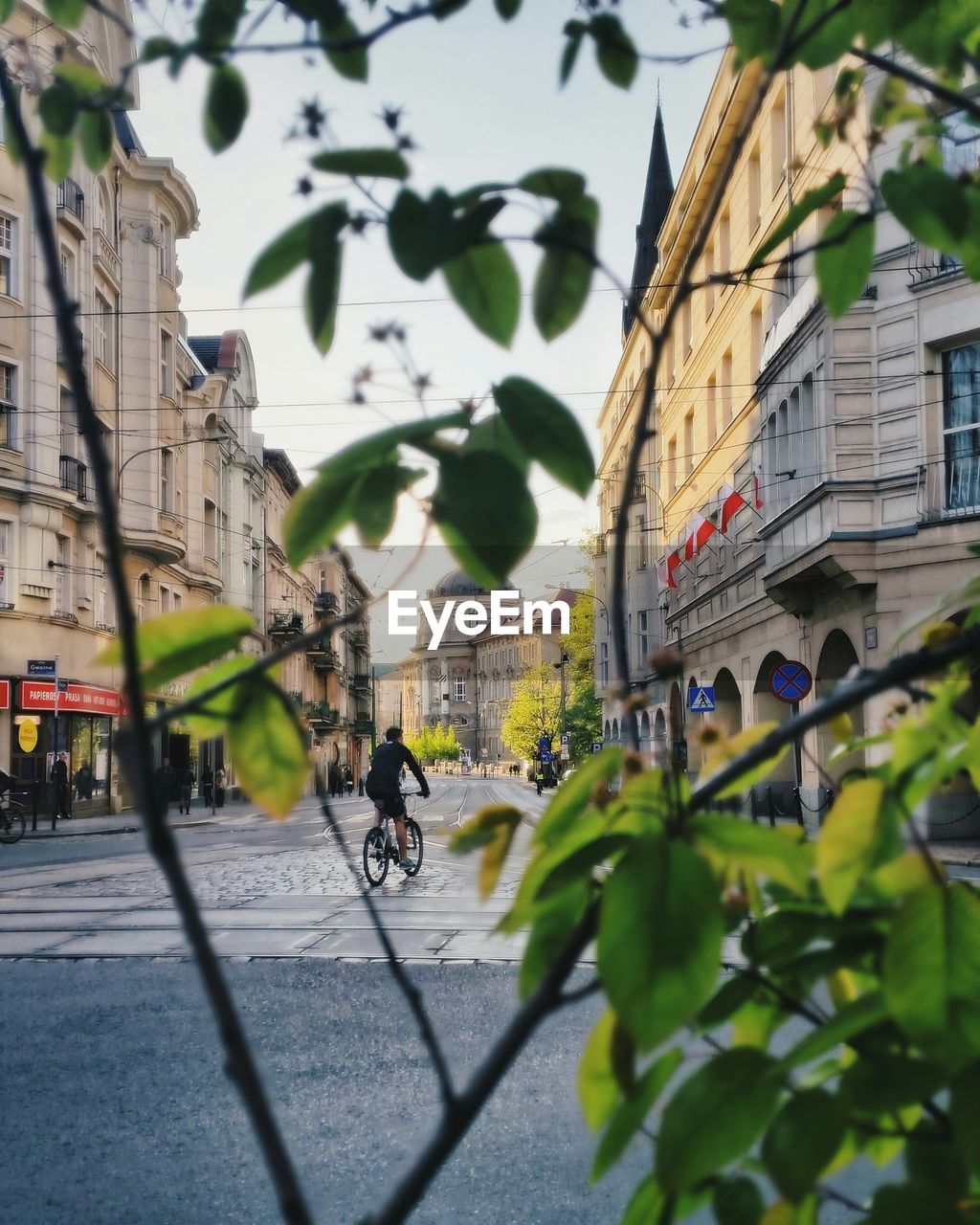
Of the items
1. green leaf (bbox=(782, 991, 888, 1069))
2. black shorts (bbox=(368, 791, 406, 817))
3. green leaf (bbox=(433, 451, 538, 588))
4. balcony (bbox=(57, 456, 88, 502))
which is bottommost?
black shorts (bbox=(368, 791, 406, 817))

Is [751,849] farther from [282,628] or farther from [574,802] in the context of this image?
[282,628]

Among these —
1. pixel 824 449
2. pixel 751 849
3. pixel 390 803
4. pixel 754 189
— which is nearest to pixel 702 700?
pixel 824 449

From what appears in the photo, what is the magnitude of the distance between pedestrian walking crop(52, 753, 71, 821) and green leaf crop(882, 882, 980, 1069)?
27.6 meters

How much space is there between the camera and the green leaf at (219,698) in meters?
0.83

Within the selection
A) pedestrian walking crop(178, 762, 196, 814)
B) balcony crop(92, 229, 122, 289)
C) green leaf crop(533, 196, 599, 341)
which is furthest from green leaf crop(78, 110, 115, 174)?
pedestrian walking crop(178, 762, 196, 814)

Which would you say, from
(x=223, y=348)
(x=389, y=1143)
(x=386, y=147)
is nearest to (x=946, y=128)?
(x=386, y=147)

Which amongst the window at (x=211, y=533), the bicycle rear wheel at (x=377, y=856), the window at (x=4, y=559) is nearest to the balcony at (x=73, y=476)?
the window at (x=4, y=559)

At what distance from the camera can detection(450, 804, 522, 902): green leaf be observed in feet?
2.77

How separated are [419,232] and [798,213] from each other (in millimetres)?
402

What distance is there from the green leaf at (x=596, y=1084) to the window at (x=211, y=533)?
131 feet

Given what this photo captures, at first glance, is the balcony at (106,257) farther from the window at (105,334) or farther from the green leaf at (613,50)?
the green leaf at (613,50)

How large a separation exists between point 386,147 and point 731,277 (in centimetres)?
28

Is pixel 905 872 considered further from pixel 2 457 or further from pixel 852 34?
pixel 2 457

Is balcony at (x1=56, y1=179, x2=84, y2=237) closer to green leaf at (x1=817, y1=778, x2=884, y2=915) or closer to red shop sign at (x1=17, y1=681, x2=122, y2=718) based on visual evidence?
red shop sign at (x1=17, y1=681, x2=122, y2=718)
